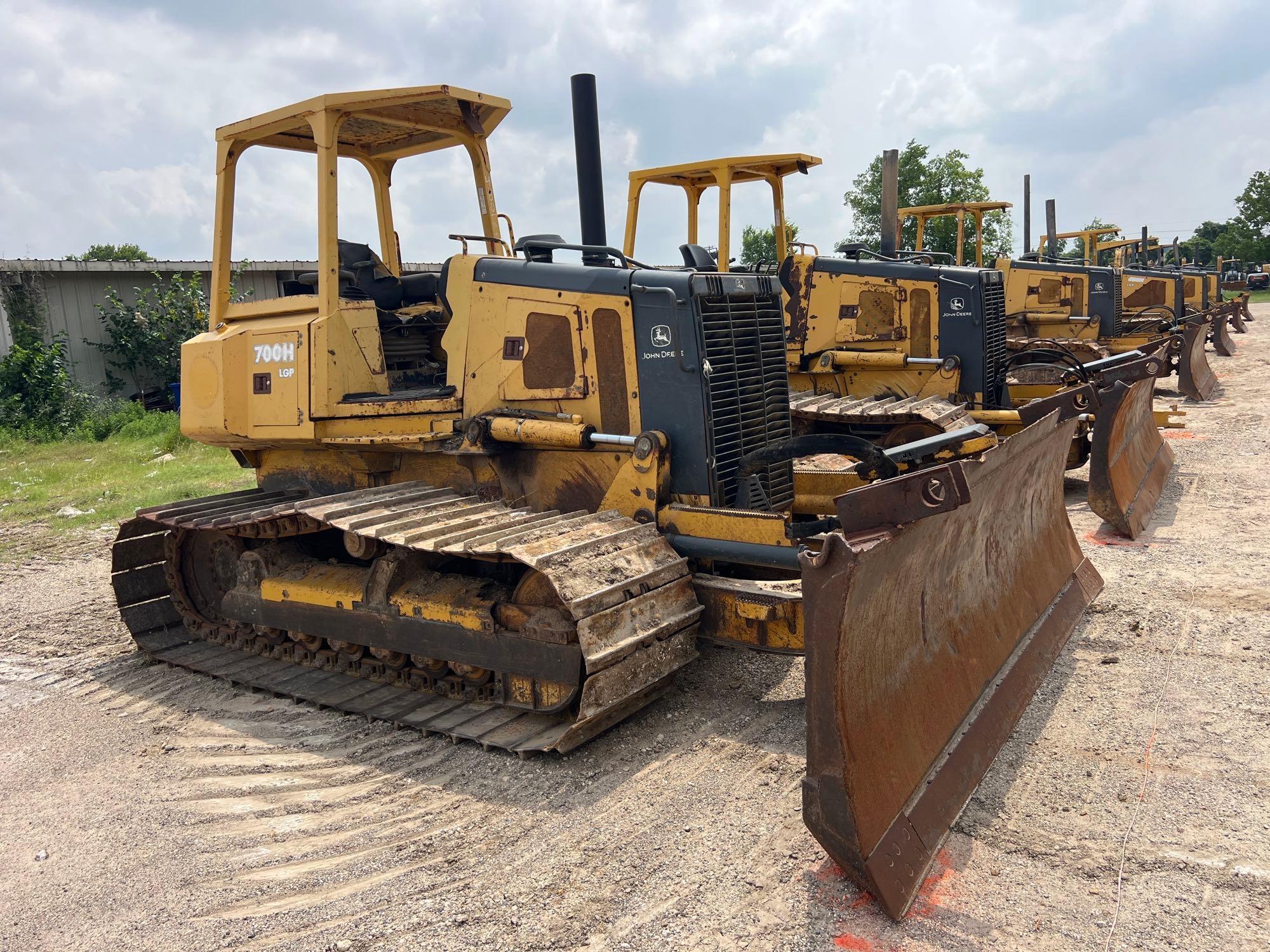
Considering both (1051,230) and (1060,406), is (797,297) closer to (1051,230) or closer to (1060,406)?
(1060,406)

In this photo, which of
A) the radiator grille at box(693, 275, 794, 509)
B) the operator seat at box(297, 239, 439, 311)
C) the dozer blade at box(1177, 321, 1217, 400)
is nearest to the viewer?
the radiator grille at box(693, 275, 794, 509)

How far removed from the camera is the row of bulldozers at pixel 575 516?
3352mm

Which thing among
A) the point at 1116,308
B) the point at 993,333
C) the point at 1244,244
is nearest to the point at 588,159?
the point at 993,333

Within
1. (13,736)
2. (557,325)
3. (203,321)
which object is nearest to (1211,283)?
(203,321)

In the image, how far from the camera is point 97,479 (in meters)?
12.9

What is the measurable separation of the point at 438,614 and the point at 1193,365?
47.8 feet

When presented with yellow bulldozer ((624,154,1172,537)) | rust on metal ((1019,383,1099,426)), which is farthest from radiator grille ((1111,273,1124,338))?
rust on metal ((1019,383,1099,426))

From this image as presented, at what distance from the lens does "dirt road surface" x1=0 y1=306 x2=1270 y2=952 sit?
300cm

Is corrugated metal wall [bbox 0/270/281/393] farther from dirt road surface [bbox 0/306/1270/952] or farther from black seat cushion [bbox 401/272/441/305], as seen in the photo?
dirt road surface [bbox 0/306/1270/952]

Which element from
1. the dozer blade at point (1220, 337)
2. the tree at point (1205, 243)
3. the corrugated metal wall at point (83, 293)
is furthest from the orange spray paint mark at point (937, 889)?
the tree at point (1205, 243)

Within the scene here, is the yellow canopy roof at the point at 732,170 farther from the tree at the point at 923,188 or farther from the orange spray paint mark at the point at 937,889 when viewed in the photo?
the tree at the point at 923,188

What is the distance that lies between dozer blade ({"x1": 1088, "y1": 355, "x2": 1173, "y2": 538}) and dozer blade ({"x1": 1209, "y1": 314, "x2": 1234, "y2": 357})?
51.6 ft

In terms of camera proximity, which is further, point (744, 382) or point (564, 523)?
point (744, 382)

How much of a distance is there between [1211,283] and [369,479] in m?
28.2
